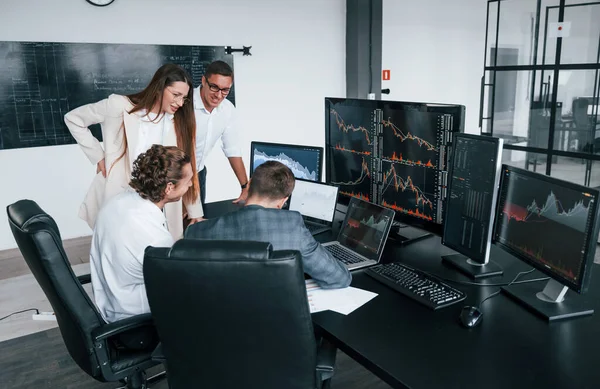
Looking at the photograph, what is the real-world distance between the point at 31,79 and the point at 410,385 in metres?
4.08

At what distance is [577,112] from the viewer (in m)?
4.65

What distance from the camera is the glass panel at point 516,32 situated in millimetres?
5121

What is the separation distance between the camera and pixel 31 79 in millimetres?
4094

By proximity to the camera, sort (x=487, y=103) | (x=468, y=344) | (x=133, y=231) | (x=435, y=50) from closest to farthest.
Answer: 1. (x=468, y=344)
2. (x=133, y=231)
3. (x=487, y=103)
4. (x=435, y=50)

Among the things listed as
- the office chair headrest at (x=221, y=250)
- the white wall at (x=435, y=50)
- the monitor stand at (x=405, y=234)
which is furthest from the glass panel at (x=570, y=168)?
the office chair headrest at (x=221, y=250)

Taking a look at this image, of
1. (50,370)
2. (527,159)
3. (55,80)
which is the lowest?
(50,370)

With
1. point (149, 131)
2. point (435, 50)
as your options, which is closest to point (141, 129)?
point (149, 131)

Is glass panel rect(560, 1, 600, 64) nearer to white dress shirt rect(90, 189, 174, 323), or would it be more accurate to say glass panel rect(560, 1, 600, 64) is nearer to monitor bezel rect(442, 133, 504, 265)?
monitor bezel rect(442, 133, 504, 265)

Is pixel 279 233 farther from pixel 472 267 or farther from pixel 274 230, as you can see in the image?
pixel 472 267

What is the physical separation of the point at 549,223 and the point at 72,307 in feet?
4.93

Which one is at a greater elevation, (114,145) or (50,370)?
(114,145)

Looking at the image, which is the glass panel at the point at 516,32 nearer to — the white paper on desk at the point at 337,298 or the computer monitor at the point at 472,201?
the computer monitor at the point at 472,201

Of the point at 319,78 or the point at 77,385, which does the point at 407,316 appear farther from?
the point at 319,78

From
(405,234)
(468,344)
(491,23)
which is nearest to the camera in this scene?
(468,344)
